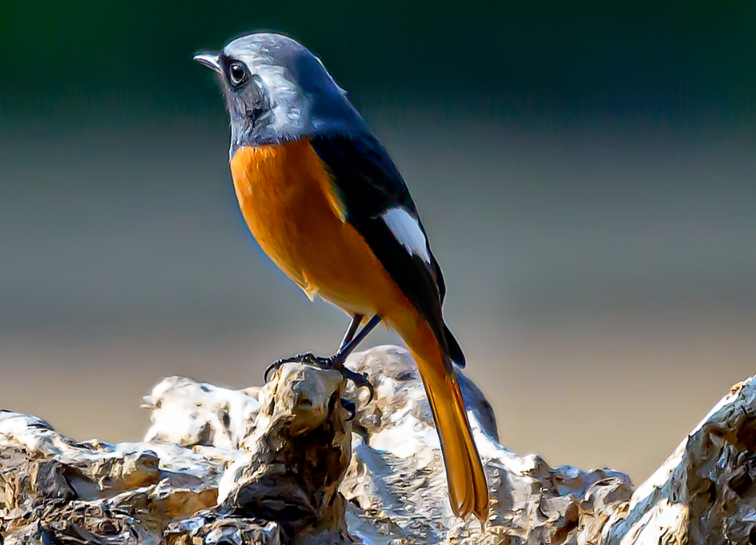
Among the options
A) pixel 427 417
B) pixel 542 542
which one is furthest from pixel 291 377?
pixel 427 417

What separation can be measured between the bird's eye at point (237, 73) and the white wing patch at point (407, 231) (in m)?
0.31

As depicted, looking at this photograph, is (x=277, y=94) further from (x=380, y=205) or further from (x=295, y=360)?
(x=295, y=360)

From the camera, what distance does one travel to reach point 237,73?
129cm

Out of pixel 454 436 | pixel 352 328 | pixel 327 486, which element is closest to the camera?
pixel 327 486

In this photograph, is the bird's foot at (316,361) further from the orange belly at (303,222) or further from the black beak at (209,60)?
the black beak at (209,60)

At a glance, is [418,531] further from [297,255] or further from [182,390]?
[182,390]

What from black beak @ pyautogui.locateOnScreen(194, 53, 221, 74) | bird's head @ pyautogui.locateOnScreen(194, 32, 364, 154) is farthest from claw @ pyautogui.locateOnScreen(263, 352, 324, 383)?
black beak @ pyautogui.locateOnScreen(194, 53, 221, 74)

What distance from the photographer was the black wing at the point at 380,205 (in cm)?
124

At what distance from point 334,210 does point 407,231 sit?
136mm

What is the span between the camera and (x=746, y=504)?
3.18 feet

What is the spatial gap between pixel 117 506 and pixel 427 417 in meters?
0.76

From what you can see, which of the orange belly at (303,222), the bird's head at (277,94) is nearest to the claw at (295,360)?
the orange belly at (303,222)

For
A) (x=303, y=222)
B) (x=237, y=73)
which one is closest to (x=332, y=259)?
(x=303, y=222)

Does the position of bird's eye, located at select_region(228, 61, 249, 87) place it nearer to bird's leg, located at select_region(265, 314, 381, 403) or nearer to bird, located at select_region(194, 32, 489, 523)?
bird, located at select_region(194, 32, 489, 523)
